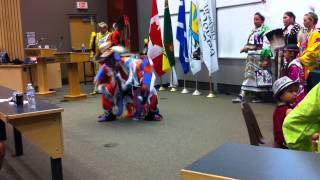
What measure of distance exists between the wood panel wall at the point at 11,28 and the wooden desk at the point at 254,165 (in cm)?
856

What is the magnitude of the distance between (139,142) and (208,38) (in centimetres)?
365

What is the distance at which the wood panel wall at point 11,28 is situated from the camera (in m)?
9.15

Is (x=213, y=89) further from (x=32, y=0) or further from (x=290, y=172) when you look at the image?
(x=290, y=172)

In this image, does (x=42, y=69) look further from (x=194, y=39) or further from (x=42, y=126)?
(x=42, y=126)

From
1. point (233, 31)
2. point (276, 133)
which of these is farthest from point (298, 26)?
point (276, 133)

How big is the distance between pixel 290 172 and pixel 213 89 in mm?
7064

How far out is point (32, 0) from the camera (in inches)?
411

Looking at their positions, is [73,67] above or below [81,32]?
below

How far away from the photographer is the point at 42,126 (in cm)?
Result: 299

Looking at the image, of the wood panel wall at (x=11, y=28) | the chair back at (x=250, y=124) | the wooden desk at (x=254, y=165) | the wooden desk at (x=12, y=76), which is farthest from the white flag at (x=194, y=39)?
the wooden desk at (x=254, y=165)

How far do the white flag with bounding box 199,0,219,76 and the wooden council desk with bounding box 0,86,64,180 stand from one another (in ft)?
16.5

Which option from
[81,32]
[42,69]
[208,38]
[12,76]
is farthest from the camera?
[81,32]

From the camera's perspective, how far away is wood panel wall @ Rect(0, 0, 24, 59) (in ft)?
30.0

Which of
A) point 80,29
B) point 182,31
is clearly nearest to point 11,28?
point 80,29
